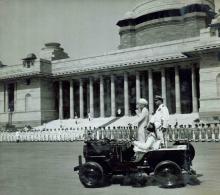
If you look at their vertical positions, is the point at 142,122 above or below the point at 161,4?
below

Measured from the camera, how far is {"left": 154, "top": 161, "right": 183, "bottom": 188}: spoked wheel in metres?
7.27

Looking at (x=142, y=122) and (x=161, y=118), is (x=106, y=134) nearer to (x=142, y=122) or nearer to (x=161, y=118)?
(x=161, y=118)

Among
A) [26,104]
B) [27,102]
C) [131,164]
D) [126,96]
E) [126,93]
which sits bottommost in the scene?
[131,164]

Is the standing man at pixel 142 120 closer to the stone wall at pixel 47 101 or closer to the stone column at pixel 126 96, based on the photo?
the stone column at pixel 126 96

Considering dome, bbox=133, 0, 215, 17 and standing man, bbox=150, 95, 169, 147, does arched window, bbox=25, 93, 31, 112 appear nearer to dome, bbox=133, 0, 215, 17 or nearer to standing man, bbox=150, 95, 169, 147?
dome, bbox=133, 0, 215, 17

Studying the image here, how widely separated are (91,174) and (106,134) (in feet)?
54.6

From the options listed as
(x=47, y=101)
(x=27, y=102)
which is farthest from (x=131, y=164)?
(x=27, y=102)

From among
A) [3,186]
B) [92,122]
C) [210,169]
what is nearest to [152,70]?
[92,122]

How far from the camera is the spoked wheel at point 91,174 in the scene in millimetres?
7688

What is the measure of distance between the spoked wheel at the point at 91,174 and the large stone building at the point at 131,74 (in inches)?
928

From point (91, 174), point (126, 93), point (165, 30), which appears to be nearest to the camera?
point (91, 174)

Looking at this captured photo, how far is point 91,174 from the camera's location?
25.6 ft

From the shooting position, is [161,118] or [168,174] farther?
[161,118]

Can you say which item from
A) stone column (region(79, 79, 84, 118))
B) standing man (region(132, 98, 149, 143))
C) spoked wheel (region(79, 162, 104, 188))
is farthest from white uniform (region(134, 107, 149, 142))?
stone column (region(79, 79, 84, 118))
